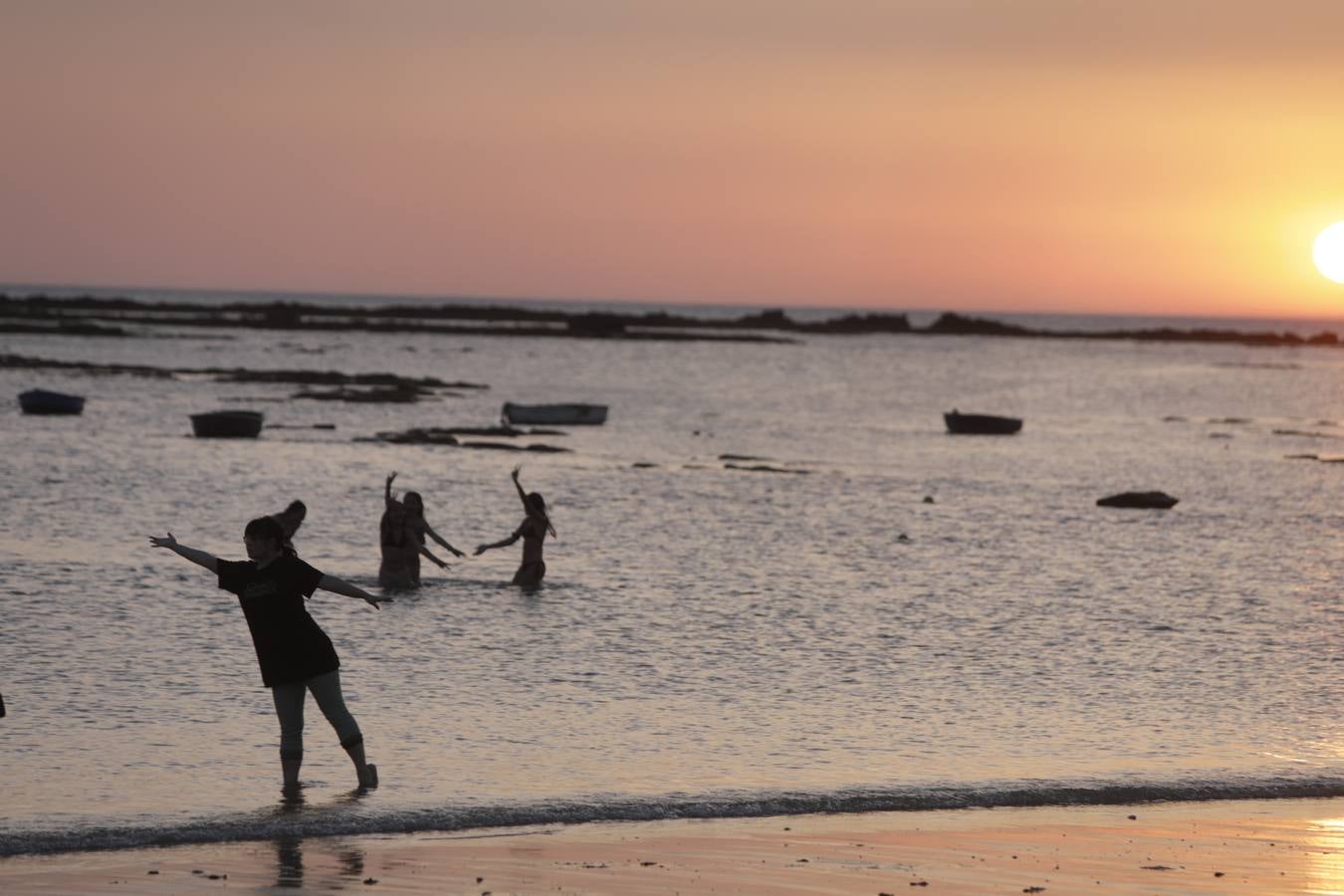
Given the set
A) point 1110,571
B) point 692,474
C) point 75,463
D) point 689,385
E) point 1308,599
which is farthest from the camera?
point 689,385

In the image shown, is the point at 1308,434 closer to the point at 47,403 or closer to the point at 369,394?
the point at 369,394

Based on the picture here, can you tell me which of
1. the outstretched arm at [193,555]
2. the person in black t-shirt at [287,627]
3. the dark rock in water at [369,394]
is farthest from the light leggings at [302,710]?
the dark rock in water at [369,394]

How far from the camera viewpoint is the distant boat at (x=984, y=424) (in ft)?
208

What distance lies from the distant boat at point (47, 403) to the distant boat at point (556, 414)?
14.2 m

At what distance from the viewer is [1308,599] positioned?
2383cm

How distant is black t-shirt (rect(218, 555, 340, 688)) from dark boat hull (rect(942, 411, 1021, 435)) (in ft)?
177

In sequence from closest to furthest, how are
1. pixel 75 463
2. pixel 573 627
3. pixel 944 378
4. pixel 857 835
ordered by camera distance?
1. pixel 857 835
2. pixel 573 627
3. pixel 75 463
4. pixel 944 378

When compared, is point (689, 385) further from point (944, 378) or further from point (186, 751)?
point (186, 751)

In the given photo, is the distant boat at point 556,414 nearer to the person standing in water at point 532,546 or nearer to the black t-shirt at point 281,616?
the person standing in water at point 532,546

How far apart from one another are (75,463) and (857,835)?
31.8 meters

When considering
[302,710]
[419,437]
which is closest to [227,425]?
[419,437]

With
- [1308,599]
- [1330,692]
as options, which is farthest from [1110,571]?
[1330,692]

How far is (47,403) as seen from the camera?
52.6 metres

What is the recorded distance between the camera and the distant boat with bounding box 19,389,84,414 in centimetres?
5262
